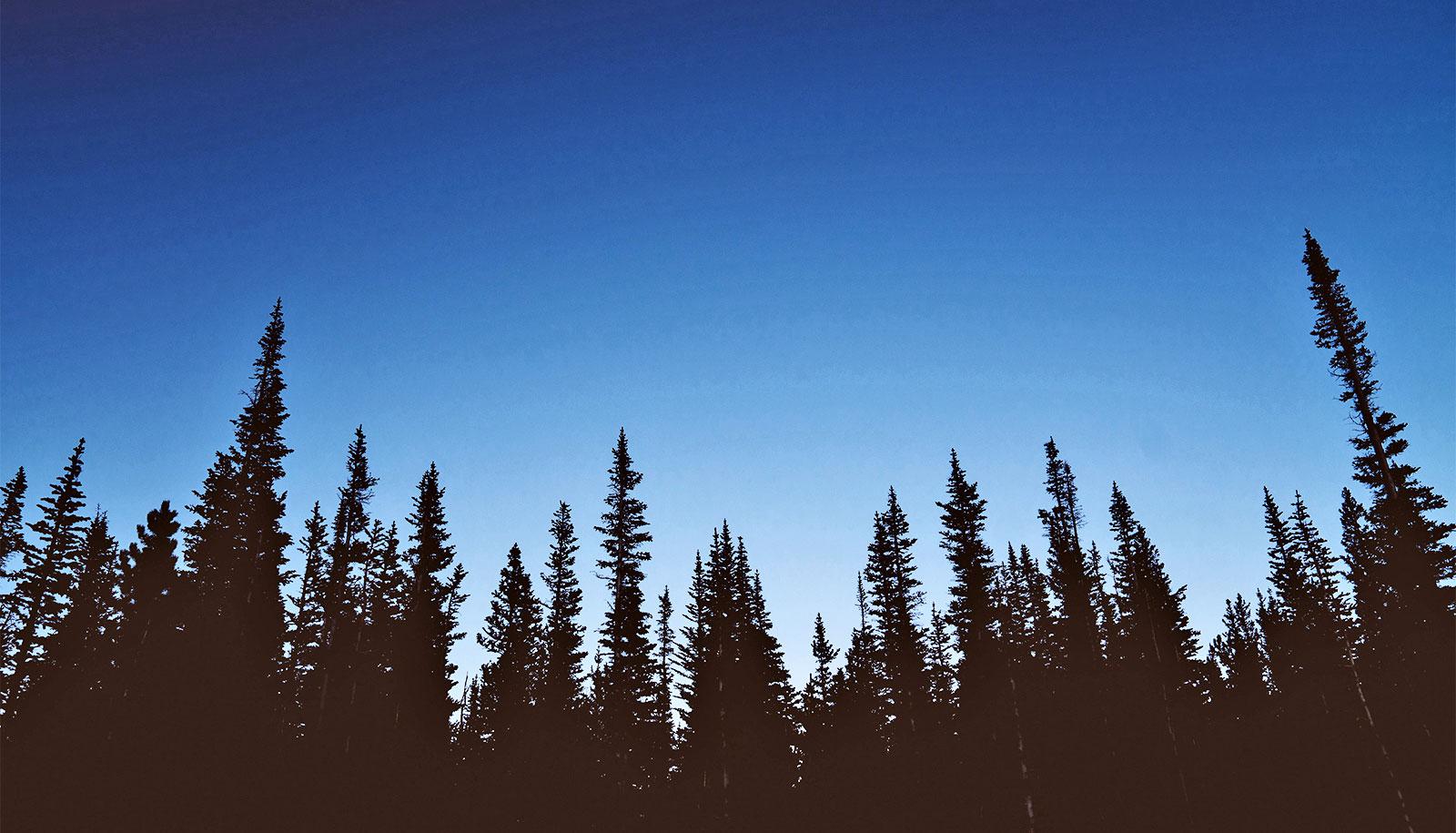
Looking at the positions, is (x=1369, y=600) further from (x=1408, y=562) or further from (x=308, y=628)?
(x=308, y=628)

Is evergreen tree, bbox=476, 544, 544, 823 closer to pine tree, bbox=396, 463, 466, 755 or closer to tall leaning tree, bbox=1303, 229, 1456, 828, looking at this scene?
pine tree, bbox=396, 463, 466, 755

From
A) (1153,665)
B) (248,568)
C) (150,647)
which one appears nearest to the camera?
(150,647)

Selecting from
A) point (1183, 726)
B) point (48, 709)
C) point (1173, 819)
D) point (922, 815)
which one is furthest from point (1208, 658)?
point (48, 709)

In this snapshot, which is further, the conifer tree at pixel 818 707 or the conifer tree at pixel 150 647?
the conifer tree at pixel 818 707

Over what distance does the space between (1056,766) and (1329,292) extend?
28.7 m

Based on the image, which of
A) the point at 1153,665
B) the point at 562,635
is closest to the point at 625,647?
the point at 562,635

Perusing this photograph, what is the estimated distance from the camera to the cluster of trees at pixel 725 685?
33781mm

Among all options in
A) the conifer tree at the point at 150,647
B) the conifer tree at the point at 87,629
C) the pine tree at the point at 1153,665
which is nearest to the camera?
the conifer tree at the point at 150,647

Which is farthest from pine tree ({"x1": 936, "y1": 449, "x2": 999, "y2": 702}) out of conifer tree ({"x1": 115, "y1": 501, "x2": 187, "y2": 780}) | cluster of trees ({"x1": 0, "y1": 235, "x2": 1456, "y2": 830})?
conifer tree ({"x1": 115, "y1": 501, "x2": 187, "y2": 780})

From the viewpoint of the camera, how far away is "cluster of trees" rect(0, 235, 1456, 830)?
33.8 meters

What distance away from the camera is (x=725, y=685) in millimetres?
45312

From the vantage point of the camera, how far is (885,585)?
150 feet

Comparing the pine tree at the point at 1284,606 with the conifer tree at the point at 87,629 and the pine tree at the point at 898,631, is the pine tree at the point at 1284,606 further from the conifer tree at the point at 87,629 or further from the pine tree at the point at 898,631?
the conifer tree at the point at 87,629

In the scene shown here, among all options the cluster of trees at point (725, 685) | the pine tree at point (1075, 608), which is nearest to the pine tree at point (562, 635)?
the cluster of trees at point (725, 685)
